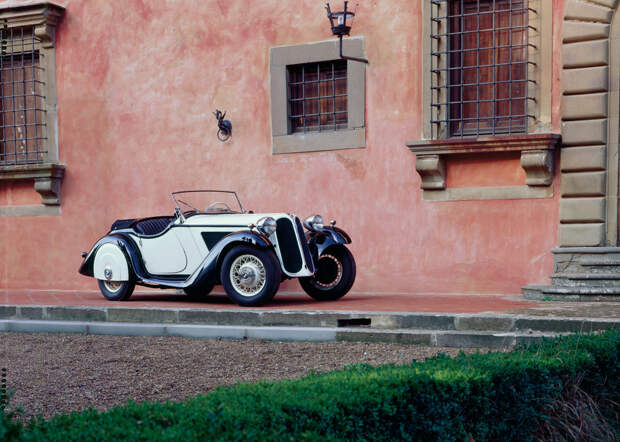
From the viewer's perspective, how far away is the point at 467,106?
1003 cm

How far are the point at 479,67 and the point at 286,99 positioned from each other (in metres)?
2.61

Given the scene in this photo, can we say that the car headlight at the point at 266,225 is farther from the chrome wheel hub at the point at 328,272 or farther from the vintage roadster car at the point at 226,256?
the chrome wheel hub at the point at 328,272

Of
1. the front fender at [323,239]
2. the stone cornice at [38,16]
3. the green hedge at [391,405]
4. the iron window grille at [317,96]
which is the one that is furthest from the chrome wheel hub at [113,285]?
the green hedge at [391,405]

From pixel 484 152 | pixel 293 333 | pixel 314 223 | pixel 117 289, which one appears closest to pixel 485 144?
pixel 484 152

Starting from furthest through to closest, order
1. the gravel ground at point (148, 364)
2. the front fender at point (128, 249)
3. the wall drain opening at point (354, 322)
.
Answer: the front fender at point (128, 249), the wall drain opening at point (354, 322), the gravel ground at point (148, 364)

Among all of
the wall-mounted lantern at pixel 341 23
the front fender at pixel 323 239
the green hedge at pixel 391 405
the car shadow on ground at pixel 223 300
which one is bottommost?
the car shadow on ground at pixel 223 300

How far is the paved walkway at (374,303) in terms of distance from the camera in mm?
7250

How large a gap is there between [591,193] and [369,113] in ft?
9.65

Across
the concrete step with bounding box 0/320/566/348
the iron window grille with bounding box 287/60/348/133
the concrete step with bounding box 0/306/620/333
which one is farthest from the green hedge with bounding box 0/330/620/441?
the iron window grille with bounding box 287/60/348/133

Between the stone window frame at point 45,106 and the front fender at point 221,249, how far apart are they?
4507mm

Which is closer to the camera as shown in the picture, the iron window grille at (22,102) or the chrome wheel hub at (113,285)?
the chrome wheel hub at (113,285)

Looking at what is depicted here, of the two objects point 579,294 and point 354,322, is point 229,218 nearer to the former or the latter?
point 354,322

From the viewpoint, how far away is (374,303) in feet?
28.2

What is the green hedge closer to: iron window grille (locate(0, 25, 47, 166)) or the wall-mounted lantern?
the wall-mounted lantern
